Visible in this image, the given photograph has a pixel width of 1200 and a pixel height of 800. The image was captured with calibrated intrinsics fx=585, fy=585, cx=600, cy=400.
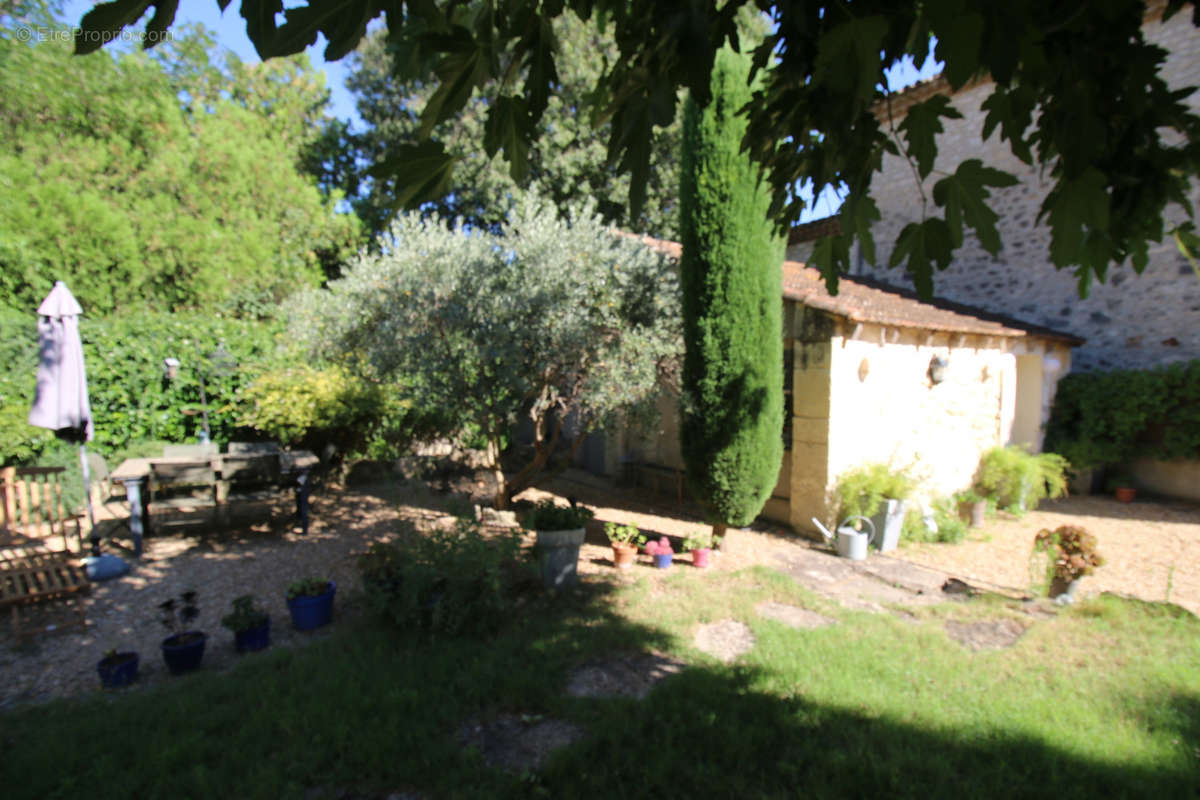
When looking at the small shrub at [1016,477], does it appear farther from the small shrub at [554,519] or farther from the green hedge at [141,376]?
the green hedge at [141,376]

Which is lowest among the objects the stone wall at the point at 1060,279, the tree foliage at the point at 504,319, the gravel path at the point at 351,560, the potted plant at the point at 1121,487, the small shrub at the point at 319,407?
the gravel path at the point at 351,560

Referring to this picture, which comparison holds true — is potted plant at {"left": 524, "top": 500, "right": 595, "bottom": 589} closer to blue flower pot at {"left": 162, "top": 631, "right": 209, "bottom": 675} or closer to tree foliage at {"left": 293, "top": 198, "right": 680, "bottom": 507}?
tree foliage at {"left": 293, "top": 198, "right": 680, "bottom": 507}

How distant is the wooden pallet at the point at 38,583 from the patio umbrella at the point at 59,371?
3.09 ft

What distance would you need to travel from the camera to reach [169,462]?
6344 millimetres

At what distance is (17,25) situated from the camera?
5738mm

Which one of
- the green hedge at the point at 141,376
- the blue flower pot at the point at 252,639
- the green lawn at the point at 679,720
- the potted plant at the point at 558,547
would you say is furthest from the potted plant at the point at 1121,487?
the green hedge at the point at 141,376

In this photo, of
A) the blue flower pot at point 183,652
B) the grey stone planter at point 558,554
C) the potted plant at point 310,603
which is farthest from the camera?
the grey stone planter at point 558,554

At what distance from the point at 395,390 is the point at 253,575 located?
2606mm

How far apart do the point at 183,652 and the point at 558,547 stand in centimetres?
280

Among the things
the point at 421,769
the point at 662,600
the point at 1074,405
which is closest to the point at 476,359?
the point at 662,600

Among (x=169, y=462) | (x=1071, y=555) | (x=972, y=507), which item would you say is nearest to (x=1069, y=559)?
(x=1071, y=555)

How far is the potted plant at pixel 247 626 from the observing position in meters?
4.13

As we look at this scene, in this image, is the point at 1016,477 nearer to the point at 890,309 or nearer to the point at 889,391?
the point at 889,391

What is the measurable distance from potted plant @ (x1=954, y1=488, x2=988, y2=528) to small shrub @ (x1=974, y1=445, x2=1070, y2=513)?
54 cm
